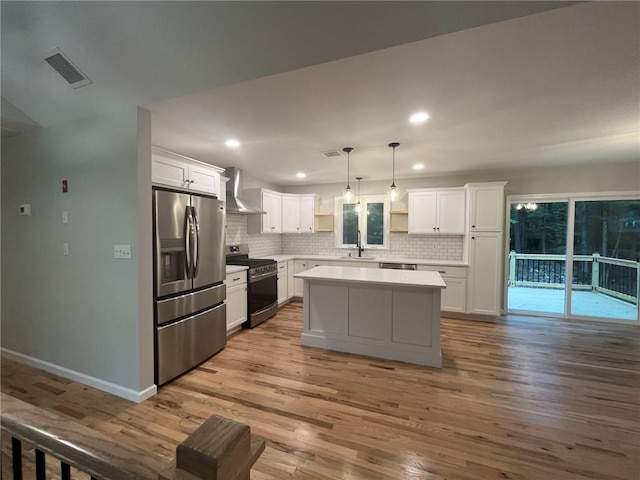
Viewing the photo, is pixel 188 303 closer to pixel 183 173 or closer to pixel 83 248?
pixel 83 248

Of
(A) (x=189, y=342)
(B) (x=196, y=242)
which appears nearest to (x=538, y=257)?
(B) (x=196, y=242)

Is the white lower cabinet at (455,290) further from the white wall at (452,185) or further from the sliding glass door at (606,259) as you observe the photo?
the sliding glass door at (606,259)

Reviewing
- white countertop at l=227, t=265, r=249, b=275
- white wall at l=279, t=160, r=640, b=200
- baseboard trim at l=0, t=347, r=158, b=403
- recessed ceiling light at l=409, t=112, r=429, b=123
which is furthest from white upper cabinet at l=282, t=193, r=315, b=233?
baseboard trim at l=0, t=347, r=158, b=403

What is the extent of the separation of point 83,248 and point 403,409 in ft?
10.2

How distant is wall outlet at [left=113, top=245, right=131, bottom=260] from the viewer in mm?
2252

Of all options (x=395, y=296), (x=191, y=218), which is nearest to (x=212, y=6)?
(x=191, y=218)

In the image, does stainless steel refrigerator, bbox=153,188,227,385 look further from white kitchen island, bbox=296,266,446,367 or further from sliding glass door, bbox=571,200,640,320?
sliding glass door, bbox=571,200,640,320

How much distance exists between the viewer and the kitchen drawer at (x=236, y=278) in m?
3.54

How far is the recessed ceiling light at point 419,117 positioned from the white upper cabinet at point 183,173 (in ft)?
7.20

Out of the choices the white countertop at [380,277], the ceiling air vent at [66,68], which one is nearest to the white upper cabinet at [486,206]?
the white countertop at [380,277]

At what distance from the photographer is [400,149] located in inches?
137

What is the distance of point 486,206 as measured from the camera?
439 centimetres

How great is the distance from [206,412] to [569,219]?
5.71 metres

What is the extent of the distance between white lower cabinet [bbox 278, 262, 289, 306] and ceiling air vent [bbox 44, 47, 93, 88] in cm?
349
